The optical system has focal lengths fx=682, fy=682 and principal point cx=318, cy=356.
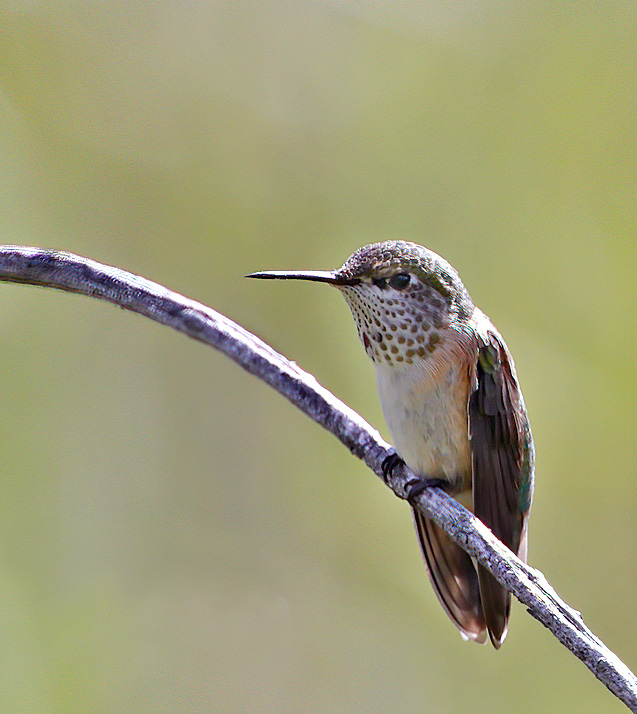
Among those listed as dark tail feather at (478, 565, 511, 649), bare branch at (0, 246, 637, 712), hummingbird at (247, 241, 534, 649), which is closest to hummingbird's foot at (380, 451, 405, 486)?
hummingbird at (247, 241, 534, 649)

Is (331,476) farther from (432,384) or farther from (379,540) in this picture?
(432,384)

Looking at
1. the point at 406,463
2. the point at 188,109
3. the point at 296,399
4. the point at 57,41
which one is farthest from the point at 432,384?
the point at 57,41

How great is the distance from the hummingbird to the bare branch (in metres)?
0.18

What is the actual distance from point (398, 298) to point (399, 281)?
3 cm

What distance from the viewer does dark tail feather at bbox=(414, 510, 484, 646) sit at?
132 cm

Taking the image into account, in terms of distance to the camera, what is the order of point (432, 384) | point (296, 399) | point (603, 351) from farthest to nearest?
point (603, 351)
point (432, 384)
point (296, 399)

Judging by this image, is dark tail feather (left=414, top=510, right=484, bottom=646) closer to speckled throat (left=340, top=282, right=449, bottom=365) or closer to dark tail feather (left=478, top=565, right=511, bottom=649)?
dark tail feather (left=478, top=565, right=511, bottom=649)

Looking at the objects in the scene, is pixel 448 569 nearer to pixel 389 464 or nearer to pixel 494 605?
pixel 494 605

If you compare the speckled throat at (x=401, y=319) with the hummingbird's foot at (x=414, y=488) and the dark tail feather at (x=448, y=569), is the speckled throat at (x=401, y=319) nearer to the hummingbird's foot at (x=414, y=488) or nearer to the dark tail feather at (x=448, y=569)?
the hummingbird's foot at (x=414, y=488)

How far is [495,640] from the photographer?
1.18 metres

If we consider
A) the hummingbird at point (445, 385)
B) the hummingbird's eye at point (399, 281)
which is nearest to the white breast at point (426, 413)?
the hummingbird at point (445, 385)

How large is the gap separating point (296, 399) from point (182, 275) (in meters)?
1.78

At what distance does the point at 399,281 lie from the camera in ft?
3.56

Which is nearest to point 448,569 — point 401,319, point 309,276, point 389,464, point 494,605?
point 494,605
